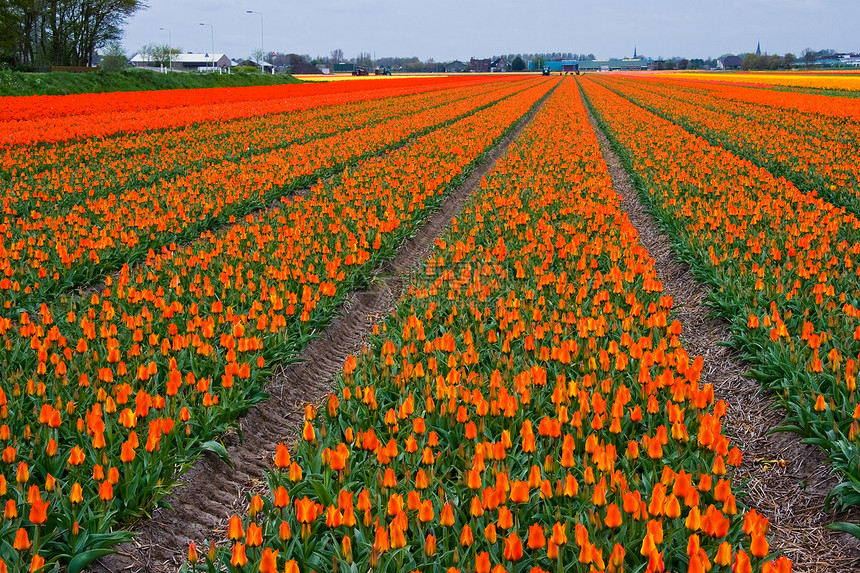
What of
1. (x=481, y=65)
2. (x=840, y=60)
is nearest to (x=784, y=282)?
(x=481, y=65)

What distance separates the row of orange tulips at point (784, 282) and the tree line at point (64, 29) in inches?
2465

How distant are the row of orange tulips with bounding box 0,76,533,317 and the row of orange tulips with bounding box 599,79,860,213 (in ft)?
31.4

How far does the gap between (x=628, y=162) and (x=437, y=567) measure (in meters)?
14.9

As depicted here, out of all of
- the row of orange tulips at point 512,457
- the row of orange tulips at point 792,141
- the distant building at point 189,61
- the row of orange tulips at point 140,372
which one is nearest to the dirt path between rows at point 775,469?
the row of orange tulips at point 512,457

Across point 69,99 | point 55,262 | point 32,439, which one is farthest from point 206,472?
point 69,99

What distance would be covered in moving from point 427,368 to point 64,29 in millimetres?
76838

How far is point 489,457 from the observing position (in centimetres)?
325

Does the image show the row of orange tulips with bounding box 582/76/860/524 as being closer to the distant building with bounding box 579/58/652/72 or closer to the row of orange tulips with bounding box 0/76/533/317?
the row of orange tulips with bounding box 0/76/533/317

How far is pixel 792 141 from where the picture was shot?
17.9 metres

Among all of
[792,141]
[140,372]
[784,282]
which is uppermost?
[792,141]

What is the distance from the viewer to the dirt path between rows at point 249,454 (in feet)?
11.1

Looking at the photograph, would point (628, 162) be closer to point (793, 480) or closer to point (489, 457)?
point (793, 480)

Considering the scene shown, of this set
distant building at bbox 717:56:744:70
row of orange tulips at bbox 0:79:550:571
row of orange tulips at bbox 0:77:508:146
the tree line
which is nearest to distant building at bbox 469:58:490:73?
distant building at bbox 717:56:744:70

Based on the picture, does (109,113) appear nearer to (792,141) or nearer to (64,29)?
(792,141)
